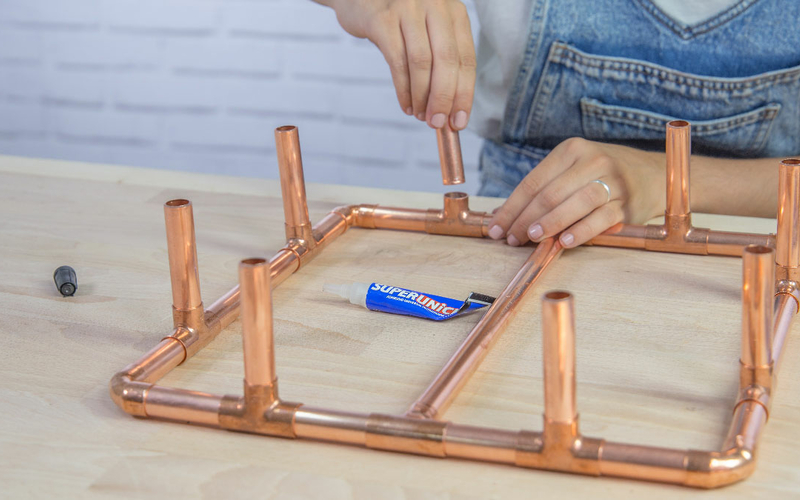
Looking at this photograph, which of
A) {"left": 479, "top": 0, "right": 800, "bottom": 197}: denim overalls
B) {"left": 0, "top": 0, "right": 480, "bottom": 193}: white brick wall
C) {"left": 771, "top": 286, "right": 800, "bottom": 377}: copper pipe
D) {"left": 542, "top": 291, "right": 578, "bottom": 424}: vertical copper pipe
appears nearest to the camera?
{"left": 542, "top": 291, "right": 578, "bottom": 424}: vertical copper pipe

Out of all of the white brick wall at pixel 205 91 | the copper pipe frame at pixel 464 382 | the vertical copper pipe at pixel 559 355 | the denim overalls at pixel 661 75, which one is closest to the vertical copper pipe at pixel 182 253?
the copper pipe frame at pixel 464 382

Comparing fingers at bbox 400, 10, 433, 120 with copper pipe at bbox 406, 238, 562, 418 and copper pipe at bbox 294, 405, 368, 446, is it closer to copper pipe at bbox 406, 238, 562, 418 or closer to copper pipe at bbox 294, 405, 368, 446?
copper pipe at bbox 406, 238, 562, 418

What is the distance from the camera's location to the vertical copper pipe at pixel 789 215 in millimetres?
545

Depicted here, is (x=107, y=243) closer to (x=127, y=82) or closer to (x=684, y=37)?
(x=684, y=37)

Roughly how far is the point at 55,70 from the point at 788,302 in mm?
1736

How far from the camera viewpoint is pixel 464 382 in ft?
1.55

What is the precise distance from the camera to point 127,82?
1.90m

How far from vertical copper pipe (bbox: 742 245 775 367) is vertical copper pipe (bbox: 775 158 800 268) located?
0.46 feet

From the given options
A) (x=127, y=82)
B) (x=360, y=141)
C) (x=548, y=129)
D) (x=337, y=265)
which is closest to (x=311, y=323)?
(x=337, y=265)

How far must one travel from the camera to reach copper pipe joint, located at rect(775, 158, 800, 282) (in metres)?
0.54

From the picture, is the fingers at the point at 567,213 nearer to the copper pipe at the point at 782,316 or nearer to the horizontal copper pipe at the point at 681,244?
the horizontal copper pipe at the point at 681,244

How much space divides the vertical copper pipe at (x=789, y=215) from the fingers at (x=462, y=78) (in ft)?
0.78

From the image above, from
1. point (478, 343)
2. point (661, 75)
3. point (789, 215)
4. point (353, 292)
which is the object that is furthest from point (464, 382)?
point (661, 75)

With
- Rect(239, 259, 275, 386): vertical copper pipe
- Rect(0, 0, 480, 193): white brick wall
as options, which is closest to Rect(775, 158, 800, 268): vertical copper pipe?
Rect(239, 259, 275, 386): vertical copper pipe
